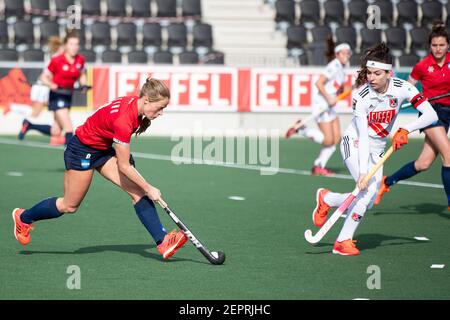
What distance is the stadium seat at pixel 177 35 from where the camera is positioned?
2009cm

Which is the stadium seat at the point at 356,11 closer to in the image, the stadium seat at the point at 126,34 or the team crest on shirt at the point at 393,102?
the stadium seat at the point at 126,34

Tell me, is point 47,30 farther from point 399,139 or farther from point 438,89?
point 399,139

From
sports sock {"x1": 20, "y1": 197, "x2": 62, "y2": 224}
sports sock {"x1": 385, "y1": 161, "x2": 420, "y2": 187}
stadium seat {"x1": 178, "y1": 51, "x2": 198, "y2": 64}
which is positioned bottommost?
stadium seat {"x1": 178, "y1": 51, "x2": 198, "y2": 64}

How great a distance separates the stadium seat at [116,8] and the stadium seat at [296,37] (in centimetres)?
348

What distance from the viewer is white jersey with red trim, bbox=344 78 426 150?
7.40m

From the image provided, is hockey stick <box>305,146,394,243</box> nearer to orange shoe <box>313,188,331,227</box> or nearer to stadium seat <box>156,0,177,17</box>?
orange shoe <box>313,188,331,227</box>

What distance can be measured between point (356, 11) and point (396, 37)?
1.09 m

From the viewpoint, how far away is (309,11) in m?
21.2

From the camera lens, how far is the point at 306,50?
19.6 metres

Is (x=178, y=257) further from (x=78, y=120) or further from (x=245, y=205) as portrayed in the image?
(x=78, y=120)

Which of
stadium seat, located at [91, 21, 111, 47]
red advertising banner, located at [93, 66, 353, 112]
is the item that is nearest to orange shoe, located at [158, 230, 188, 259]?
red advertising banner, located at [93, 66, 353, 112]

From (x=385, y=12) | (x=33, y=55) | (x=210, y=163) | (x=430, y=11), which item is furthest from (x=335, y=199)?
(x=430, y=11)

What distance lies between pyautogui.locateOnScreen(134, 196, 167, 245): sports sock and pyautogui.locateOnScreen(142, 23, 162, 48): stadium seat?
13.2 meters
